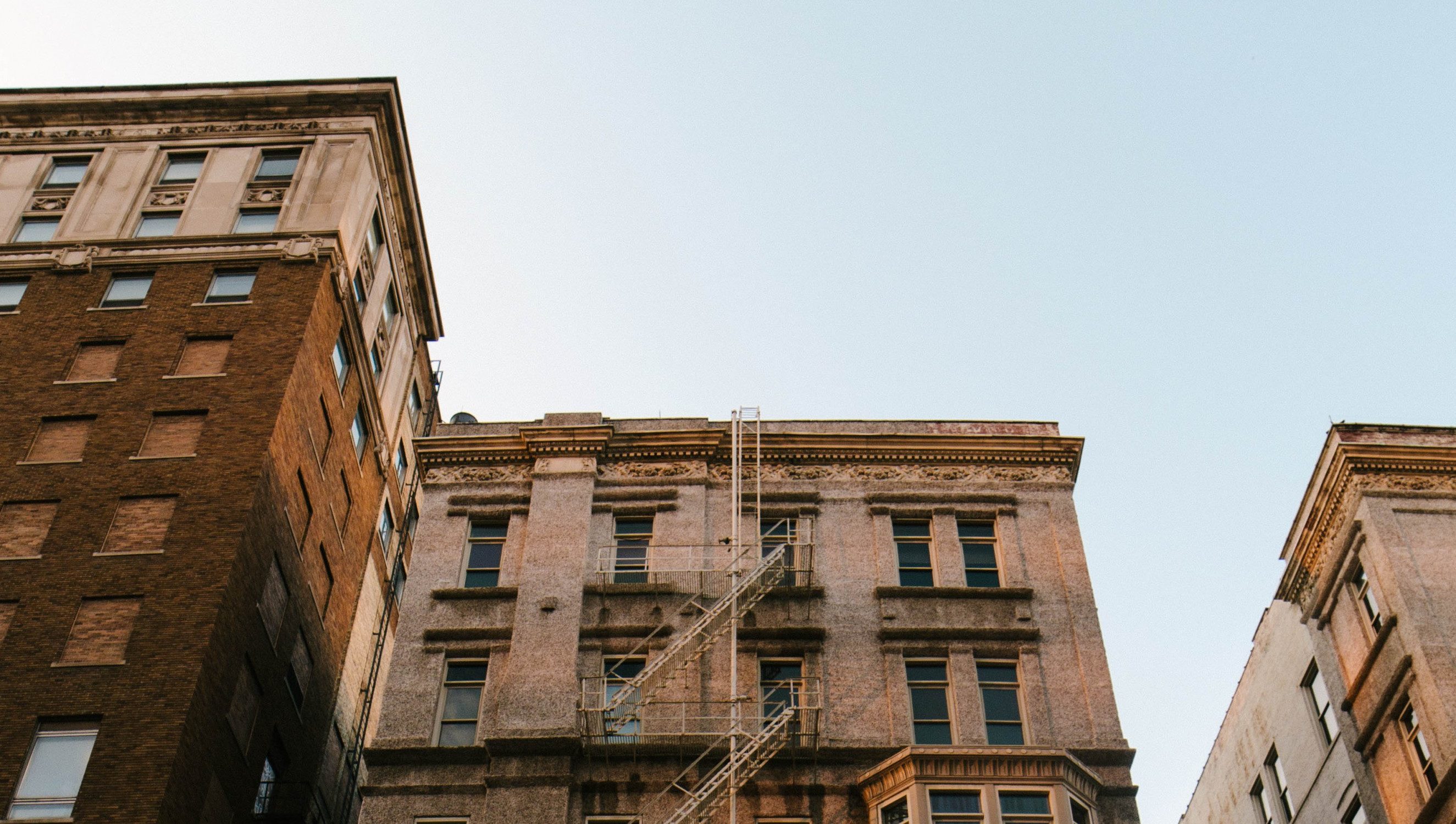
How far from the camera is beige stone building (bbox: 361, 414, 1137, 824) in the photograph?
110ft

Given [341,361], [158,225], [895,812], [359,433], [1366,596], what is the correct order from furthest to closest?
[359,433]
[158,225]
[341,361]
[1366,596]
[895,812]

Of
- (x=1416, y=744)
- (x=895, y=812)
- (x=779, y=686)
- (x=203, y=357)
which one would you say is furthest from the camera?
(x=203, y=357)

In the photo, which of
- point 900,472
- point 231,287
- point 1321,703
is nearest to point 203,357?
point 231,287

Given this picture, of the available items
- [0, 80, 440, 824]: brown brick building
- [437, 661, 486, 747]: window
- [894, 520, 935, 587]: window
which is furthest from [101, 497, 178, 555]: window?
[894, 520, 935, 587]: window

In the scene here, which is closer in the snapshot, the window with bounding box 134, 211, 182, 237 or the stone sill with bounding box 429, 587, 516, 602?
the stone sill with bounding box 429, 587, 516, 602

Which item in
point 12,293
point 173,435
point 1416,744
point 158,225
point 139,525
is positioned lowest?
point 1416,744

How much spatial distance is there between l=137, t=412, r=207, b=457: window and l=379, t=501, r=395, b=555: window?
12.7 metres

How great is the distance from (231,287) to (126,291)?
307 centimetres

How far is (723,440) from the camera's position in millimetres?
41375

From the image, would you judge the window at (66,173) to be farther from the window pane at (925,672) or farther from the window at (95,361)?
the window pane at (925,672)

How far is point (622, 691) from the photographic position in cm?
3419

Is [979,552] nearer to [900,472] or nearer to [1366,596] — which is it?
[900,472]

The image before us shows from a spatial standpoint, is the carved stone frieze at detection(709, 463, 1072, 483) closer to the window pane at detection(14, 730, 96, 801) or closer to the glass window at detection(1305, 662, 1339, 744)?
the glass window at detection(1305, 662, 1339, 744)

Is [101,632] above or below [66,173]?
below
